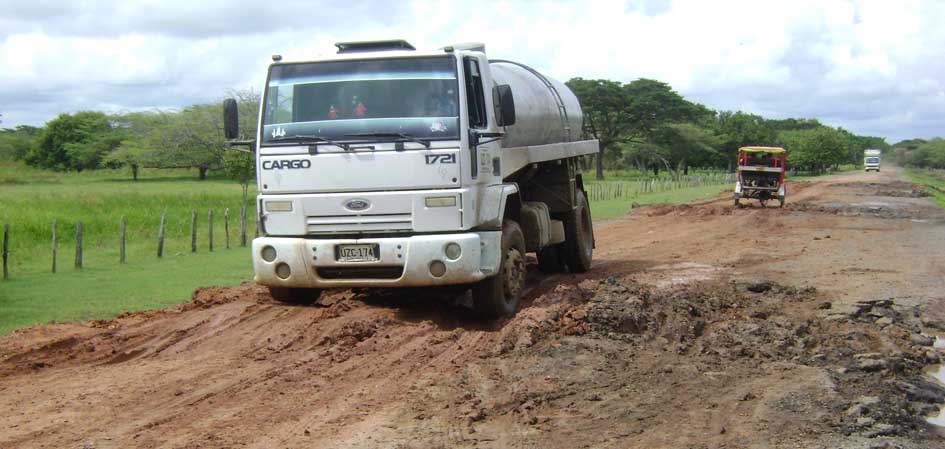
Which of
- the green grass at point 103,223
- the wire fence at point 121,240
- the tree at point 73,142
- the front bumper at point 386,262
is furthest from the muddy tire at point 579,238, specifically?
the tree at point 73,142

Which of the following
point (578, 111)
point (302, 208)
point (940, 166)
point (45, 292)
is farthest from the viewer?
point (940, 166)

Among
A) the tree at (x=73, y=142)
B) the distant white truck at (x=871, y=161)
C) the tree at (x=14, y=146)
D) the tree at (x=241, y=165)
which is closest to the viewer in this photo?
the tree at (x=241, y=165)

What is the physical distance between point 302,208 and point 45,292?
6444 mm

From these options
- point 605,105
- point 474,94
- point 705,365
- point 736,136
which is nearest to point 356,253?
point 474,94

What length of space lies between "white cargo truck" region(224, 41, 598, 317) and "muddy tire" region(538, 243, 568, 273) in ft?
13.1

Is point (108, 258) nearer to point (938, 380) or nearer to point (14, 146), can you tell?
point (938, 380)

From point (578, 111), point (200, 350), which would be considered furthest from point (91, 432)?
point (578, 111)

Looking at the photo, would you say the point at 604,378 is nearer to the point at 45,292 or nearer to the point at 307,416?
the point at 307,416

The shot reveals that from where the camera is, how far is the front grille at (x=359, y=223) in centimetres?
907

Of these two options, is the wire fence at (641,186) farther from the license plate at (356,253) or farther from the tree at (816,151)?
the license plate at (356,253)

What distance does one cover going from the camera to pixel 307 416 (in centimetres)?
628

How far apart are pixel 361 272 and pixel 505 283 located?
156 centimetres

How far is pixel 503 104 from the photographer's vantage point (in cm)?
950

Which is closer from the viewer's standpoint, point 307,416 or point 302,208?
point 307,416
